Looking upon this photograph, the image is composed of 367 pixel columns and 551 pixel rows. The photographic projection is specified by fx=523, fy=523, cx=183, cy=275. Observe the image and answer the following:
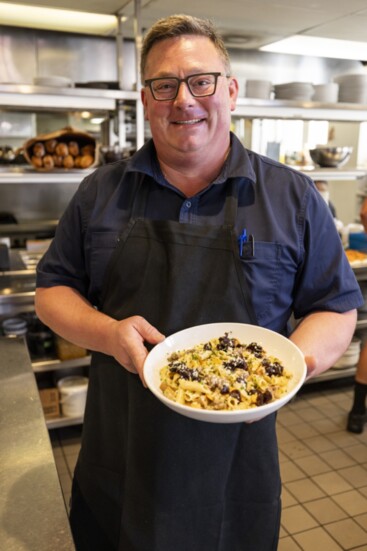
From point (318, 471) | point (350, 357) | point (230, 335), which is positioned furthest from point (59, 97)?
point (350, 357)

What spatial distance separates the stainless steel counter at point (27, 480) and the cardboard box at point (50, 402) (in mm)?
1520

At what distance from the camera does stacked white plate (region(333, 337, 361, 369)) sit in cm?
377

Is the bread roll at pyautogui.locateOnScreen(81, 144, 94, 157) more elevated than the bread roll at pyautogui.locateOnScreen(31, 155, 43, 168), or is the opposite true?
the bread roll at pyautogui.locateOnScreen(81, 144, 94, 157)

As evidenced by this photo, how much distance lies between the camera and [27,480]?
43.7 inches

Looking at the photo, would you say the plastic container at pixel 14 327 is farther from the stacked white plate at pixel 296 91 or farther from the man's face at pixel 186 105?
the stacked white plate at pixel 296 91

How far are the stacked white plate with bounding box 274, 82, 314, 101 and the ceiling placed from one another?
1.59 feet

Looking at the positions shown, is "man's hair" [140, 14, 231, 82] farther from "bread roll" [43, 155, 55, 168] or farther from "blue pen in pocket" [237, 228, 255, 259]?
"bread roll" [43, 155, 55, 168]

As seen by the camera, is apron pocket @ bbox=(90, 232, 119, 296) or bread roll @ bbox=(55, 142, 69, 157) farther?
bread roll @ bbox=(55, 142, 69, 157)

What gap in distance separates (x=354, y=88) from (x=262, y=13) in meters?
0.82

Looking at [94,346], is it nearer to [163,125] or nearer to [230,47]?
[163,125]

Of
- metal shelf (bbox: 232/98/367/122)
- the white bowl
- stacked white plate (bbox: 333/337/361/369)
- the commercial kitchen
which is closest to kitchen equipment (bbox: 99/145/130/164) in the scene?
the commercial kitchen

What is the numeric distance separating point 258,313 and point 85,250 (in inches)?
19.4

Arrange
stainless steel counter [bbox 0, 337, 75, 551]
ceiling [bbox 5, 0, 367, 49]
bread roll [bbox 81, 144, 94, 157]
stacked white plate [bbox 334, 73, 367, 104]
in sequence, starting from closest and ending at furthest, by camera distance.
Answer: stainless steel counter [bbox 0, 337, 75, 551], bread roll [bbox 81, 144, 94, 157], ceiling [bbox 5, 0, 367, 49], stacked white plate [bbox 334, 73, 367, 104]

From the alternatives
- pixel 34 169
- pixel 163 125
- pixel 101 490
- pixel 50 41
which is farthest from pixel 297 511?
pixel 50 41
